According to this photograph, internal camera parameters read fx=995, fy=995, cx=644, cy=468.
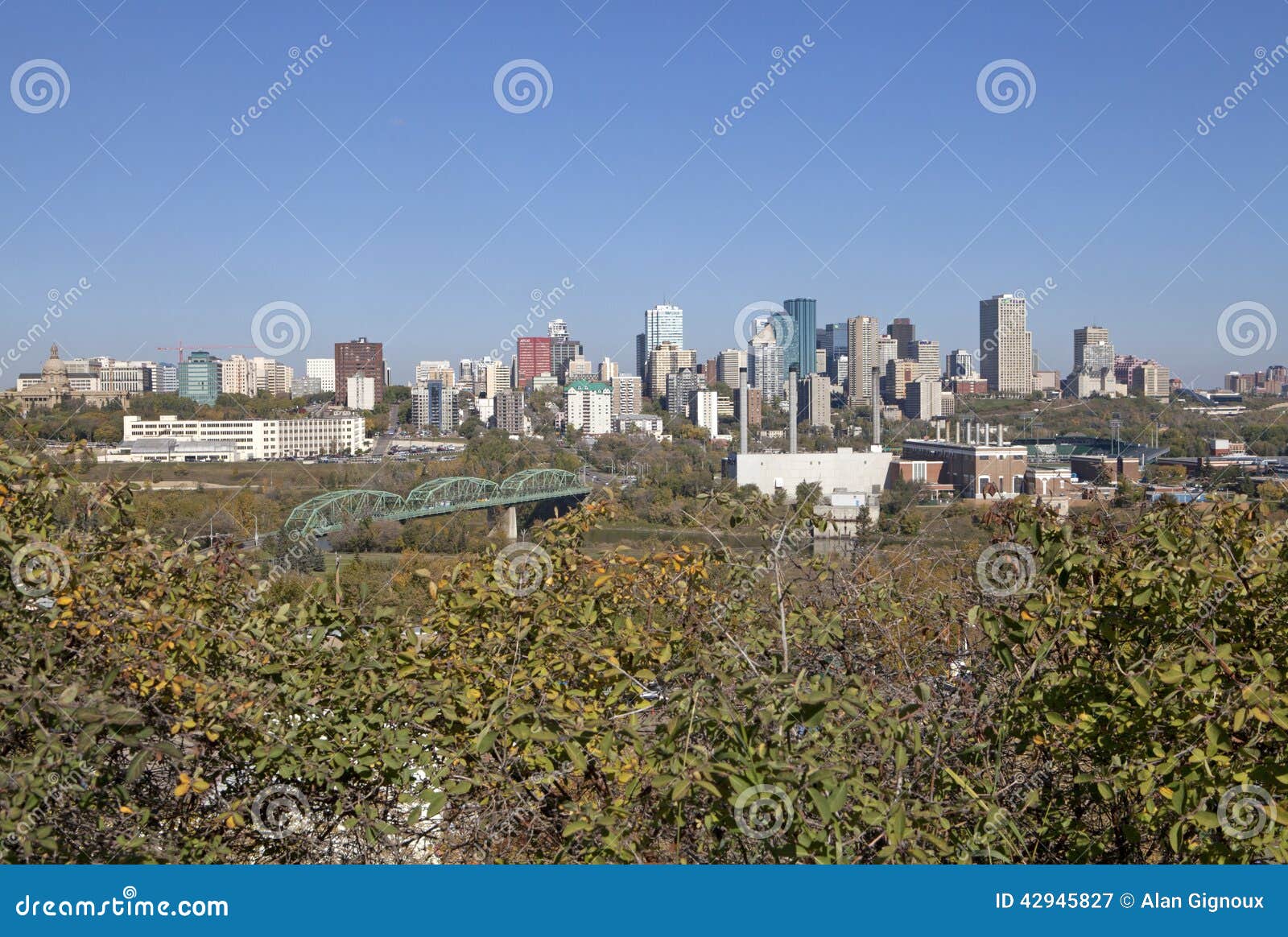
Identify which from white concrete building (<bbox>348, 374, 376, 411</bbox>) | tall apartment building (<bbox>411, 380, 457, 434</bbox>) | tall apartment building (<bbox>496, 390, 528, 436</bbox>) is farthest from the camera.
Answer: white concrete building (<bbox>348, 374, 376, 411</bbox>)

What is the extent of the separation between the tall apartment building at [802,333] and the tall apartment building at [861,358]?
3.38 ft

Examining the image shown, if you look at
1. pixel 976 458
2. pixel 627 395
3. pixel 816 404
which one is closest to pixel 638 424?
pixel 627 395

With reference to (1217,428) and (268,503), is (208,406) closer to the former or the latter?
(268,503)

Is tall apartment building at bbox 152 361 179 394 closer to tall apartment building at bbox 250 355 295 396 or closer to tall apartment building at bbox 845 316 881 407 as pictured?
tall apartment building at bbox 250 355 295 396

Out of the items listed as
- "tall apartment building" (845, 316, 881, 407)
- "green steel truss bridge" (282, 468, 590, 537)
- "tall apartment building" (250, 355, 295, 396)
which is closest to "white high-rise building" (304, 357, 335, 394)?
"tall apartment building" (250, 355, 295, 396)

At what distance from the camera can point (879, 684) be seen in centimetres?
230

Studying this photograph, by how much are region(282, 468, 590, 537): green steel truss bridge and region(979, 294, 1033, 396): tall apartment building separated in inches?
342

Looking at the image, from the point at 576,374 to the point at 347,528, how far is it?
11194 mm

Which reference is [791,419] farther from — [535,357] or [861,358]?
[861,358]

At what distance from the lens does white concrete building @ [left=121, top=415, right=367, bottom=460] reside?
9383 millimetres

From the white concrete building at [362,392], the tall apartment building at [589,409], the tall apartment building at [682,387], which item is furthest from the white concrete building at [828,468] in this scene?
the tall apartment building at [682,387]

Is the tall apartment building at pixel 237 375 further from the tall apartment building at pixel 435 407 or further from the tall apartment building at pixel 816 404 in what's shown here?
the tall apartment building at pixel 816 404

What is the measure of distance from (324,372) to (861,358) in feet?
43.1

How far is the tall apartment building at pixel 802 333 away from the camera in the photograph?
2309cm
